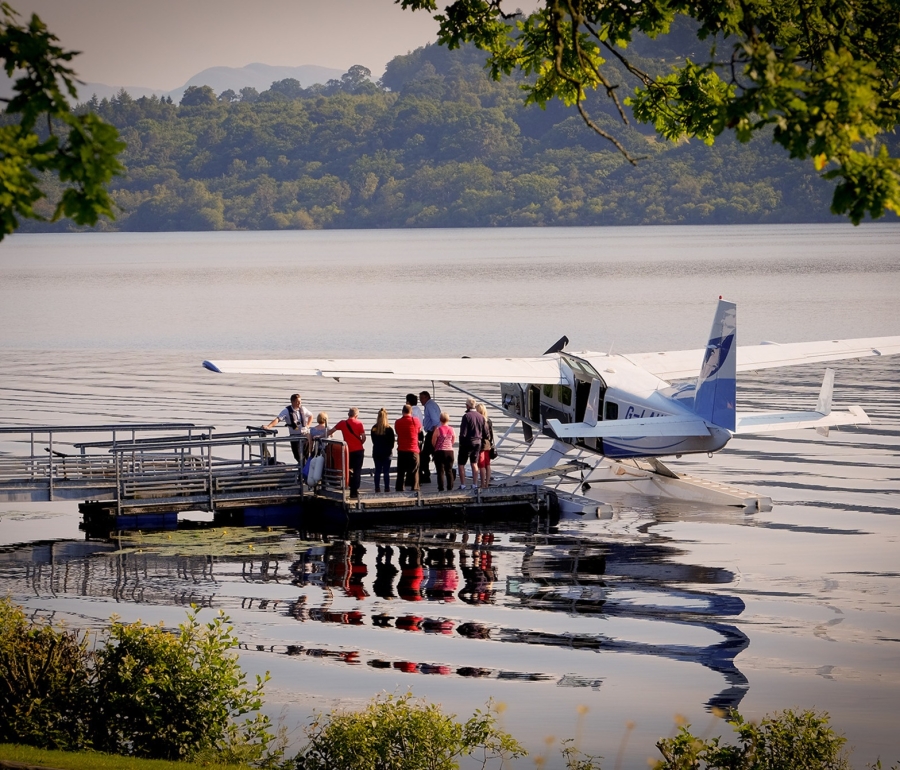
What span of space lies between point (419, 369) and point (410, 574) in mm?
5182

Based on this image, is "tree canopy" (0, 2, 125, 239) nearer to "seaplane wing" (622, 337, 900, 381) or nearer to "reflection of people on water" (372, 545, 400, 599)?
"reflection of people on water" (372, 545, 400, 599)

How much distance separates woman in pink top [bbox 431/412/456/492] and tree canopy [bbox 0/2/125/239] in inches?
506

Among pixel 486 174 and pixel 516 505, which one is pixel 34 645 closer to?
pixel 516 505

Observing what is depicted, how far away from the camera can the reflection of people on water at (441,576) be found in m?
15.5

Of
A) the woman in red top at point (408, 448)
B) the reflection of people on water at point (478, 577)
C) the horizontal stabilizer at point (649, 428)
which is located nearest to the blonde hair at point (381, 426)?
the woman in red top at point (408, 448)

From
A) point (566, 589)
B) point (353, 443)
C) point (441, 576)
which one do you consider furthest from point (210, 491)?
point (566, 589)

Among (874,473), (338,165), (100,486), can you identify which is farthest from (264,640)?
(338,165)

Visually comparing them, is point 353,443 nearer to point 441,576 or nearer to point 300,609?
point 441,576

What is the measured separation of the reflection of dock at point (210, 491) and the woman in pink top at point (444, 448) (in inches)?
12.5

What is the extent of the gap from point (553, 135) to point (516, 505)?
157028 millimetres

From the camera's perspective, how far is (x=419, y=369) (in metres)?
21.0

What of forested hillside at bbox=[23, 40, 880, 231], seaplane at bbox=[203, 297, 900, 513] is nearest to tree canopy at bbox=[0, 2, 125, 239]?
seaplane at bbox=[203, 297, 900, 513]

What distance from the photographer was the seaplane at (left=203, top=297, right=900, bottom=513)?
18047 mm

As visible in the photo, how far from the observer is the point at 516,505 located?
779 inches
